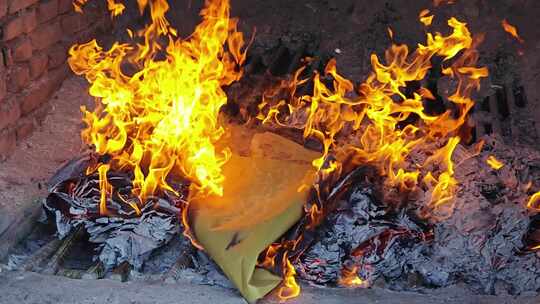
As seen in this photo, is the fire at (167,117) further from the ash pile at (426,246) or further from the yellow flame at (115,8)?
the yellow flame at (115,8)

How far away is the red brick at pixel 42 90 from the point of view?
367 centimetres

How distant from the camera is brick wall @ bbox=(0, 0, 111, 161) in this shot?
3.44m

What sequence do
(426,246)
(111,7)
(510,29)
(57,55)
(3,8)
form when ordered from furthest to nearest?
(510,29), (111,7), (57,55), (3,8), (426,246)

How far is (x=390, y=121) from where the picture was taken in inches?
126

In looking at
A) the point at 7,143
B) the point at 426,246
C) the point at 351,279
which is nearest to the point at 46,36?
the point at 7,143

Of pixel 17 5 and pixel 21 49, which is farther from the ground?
pixel 17 5

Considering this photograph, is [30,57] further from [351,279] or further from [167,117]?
[351,279]

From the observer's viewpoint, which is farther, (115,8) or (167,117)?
(115,8)

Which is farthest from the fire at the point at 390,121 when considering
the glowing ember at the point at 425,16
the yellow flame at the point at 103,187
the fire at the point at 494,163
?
the yellow flame at the point at 103,187

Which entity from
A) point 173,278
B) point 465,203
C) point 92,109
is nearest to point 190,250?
point 173,278

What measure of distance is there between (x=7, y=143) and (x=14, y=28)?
524 mm

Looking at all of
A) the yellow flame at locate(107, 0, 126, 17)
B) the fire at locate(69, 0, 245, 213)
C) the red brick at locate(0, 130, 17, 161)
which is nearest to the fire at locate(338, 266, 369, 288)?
the fire at locate(69, 0, 245, 213)

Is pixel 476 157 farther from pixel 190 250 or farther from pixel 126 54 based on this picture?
pixel 126 54

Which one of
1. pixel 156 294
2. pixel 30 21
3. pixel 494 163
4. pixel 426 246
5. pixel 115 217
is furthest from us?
pixel 30 21
